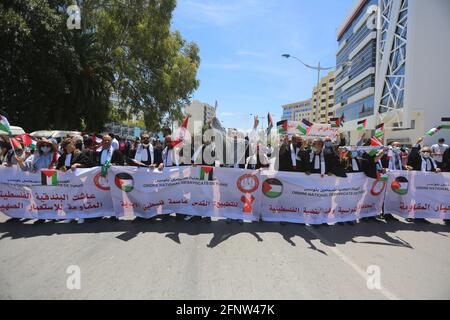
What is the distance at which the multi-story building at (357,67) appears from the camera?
54.4m

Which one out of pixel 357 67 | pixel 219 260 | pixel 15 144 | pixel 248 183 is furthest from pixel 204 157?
pixel 357 67

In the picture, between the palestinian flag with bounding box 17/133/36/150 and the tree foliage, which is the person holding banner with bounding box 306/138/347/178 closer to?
the palestinian flag with bounding box 17/133/36/150

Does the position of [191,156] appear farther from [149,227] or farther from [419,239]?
[419,239]

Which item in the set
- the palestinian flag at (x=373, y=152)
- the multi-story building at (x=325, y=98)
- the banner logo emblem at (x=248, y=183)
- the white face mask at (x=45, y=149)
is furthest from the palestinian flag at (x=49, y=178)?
the multi-story building at (x=325, y=98)

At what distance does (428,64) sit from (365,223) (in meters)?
40.9

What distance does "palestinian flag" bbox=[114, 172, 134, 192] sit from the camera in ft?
22.0

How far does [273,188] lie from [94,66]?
22193 mm

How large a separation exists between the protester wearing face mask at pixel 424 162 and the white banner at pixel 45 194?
7.72 metres

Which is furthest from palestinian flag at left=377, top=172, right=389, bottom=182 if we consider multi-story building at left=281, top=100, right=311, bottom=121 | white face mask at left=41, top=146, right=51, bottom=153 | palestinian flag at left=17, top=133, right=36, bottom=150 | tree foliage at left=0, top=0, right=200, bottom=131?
multi-story building at left=281, top=100, right=311, bottom=121

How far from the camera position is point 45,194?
6.50 meters

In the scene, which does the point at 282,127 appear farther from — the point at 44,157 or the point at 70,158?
the point at 44,157

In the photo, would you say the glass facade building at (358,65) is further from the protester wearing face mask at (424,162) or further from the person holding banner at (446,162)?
the protester wearing face mask at (424,162)

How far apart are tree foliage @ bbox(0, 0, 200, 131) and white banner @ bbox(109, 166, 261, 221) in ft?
51.2

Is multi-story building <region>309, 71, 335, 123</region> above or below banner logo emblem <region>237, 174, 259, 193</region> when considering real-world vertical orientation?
above
